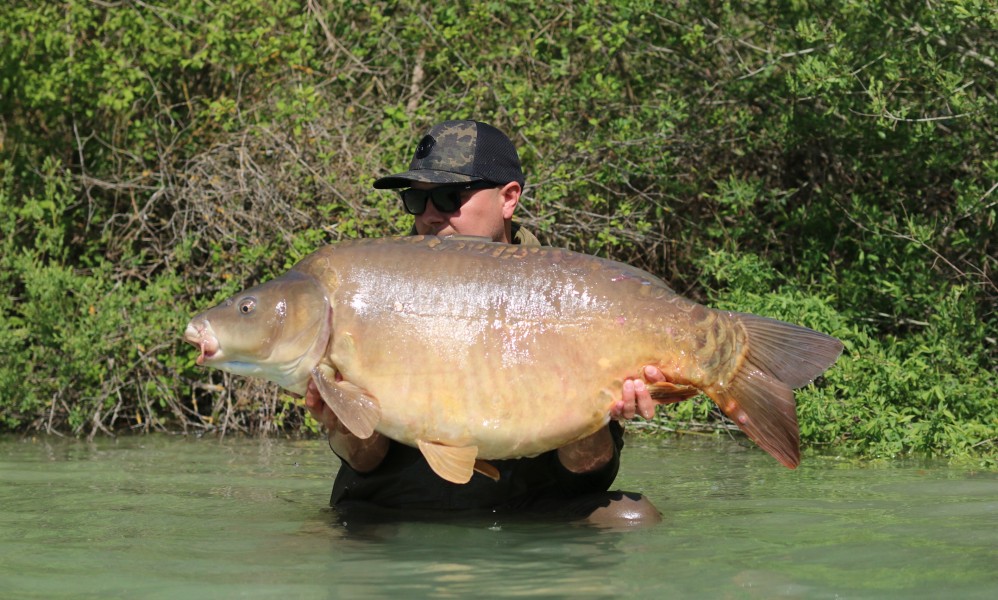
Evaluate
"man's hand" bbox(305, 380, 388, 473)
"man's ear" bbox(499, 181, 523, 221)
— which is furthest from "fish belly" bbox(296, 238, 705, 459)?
"man's ear" bbox(499, 181, 523, 221)

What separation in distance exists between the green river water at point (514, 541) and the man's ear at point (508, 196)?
3.46ft

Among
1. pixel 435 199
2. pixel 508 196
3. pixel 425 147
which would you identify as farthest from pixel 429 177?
pixel 508 196

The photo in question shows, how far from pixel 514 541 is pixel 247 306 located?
103 centimetres

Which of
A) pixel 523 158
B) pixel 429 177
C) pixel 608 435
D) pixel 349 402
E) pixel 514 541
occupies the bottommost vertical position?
A: pixel 514 541

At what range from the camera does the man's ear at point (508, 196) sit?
4594 millimetres

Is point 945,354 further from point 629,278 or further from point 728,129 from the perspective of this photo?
point 629,278

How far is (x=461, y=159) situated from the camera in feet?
14.9

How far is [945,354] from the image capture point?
7.00m

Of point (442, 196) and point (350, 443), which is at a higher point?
point (442, 196)

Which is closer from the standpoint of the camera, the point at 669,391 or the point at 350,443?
the point at 669,391

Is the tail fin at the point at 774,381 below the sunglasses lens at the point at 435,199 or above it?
below

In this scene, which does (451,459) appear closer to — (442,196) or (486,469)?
(486,469)

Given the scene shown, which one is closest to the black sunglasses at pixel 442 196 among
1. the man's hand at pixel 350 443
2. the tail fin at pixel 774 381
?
the man's hand at pixel 350 443

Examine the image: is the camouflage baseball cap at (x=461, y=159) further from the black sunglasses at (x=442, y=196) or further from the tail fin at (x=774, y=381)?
the tail fin at (x=774, y=381)
